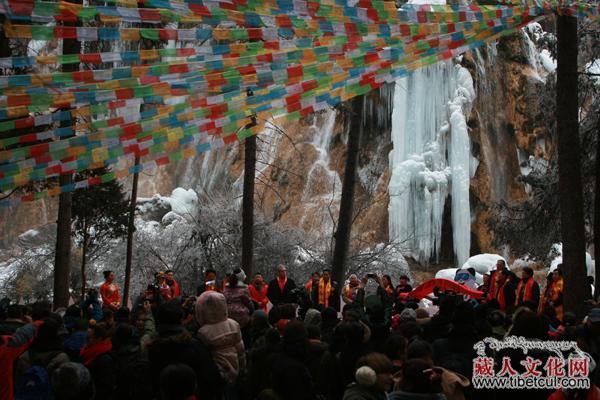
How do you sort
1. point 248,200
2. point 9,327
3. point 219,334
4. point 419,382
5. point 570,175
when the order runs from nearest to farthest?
point 419,382
point 219,334
point 9,327
point 570,175
point 248,200

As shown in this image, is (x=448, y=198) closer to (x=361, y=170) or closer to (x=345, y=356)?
(x=361, y=170)

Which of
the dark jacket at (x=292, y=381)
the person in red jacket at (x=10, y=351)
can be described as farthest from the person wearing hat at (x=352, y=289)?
the person in red jacket at (x=10, y=351)

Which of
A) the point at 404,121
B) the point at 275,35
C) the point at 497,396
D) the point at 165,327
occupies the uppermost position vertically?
the point at 404,121

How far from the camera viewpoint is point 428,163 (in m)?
29.9

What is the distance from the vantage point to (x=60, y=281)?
10617 mm

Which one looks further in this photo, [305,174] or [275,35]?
[305,174]

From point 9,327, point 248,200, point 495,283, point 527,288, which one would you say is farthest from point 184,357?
point 248,200

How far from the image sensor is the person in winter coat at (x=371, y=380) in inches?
166

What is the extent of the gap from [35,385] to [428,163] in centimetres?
2612

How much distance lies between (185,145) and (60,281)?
5.58 metres

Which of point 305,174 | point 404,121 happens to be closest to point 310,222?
point 305,174

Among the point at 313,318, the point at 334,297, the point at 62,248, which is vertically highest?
the point at 62,248

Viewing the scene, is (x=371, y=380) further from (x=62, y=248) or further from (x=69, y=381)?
(x=62, y=248)

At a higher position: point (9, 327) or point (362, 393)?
point (9, 327)
